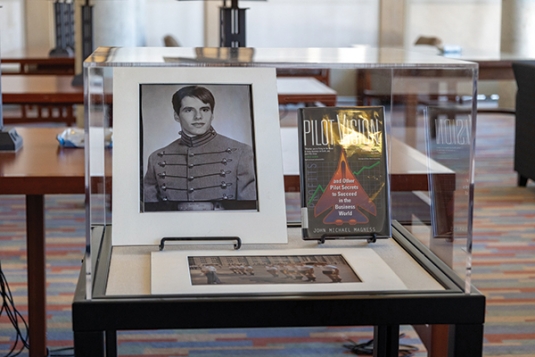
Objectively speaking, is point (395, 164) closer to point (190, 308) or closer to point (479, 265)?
point (190, 308)

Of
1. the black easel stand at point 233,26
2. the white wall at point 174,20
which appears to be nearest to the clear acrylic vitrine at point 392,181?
the black easel stand at point 233,26

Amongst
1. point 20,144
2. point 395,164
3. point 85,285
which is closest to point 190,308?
point 85,285

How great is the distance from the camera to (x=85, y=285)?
1201mm

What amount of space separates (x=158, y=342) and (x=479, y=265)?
167cm

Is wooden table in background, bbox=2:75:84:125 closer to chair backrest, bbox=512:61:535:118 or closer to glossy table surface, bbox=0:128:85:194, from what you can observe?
glossy table surface, bbox=0:128:85:194

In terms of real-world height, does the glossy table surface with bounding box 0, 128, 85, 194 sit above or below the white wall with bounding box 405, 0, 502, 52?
below

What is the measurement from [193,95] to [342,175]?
0.99ft

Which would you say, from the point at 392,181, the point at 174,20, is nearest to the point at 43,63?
the point at 174,20

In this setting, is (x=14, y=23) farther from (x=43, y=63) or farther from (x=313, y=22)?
(x=313, y=22)

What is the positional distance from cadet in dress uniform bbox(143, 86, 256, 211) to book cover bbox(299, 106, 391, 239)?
0.13m

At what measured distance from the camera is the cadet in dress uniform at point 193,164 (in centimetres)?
135

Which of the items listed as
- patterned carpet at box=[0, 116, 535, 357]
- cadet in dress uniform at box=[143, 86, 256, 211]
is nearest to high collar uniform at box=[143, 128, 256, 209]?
cadet in dress uniform at box=[143, 86, 256, 211]

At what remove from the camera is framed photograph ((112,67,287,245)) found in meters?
1.35

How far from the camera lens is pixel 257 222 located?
1.38 m
